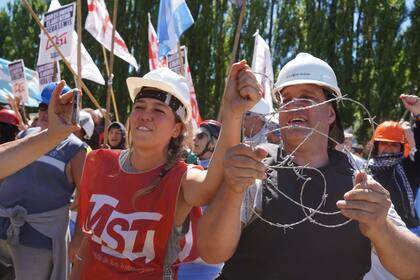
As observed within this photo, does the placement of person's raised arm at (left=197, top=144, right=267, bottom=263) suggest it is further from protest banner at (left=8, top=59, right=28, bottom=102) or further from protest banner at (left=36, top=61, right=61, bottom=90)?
protest banner at (left=8, top=59, right=28, bottom=102)

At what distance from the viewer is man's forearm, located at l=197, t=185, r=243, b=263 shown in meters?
1.99

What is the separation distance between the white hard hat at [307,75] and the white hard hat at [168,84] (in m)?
0.50

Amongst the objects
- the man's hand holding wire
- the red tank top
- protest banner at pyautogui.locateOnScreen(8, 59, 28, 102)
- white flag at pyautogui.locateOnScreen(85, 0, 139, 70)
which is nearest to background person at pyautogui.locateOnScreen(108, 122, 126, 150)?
white flag at pyautogui.locateOnScreen(85, 0, 139, 70)

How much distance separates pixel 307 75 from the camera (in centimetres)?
247

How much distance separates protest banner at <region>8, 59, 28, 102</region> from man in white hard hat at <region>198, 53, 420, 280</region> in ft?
24.9

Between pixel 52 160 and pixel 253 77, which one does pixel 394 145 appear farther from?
pixel 253 77

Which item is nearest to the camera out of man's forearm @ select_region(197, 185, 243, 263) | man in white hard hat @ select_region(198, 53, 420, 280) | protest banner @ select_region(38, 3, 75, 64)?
man in white hard hat @ select_region(198, 53, 420, 280)

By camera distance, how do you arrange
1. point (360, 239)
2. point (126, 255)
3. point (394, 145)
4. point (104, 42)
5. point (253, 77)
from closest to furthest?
1. point (253, 77)
2. point (360, 239)
3. point (126, 255)
4. point (394, 145)
5. point (104, 42)

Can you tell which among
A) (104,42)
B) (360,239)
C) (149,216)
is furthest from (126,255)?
(104,42)

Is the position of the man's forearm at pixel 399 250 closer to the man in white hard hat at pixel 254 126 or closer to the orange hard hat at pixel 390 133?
the man in white hard hat at pixel 254 126

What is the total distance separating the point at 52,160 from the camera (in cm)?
382

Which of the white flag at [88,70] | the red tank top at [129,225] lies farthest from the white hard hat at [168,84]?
the white flag at [88,70]

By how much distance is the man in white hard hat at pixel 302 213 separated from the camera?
1.88 meters

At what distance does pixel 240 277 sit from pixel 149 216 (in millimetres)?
526
